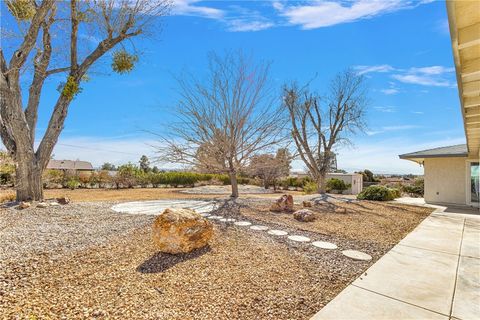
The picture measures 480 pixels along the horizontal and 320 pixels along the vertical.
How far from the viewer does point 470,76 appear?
3.49 metres

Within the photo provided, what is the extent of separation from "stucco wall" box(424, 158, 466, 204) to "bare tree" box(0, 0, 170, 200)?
1403 cm

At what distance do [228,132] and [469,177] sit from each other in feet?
36.5

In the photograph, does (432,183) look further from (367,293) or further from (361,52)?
(367,293)

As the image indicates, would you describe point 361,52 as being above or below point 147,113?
above

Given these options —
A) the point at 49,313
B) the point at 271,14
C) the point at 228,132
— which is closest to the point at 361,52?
the point at 271,14

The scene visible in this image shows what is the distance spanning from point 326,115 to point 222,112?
8.39m

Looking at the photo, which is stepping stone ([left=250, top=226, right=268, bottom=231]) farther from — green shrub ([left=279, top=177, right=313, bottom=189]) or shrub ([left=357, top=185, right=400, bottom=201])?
green shrub ([left=279, top=177, right=313, bottom=189])

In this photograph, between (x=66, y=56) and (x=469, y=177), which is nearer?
(x=66, y=56)

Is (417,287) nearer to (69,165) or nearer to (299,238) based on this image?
(299,238)

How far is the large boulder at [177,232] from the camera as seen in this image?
11.7 ft

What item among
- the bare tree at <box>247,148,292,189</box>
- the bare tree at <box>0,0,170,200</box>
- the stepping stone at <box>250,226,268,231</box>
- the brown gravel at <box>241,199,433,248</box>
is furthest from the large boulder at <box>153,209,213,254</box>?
the bare tree at <box>247,148,292,189</box>

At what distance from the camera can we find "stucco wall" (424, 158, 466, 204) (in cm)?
1106

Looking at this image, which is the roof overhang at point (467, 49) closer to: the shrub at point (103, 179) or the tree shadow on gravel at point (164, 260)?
the tree shadow on gravel at point (164, 260)

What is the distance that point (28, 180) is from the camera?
7348mm
